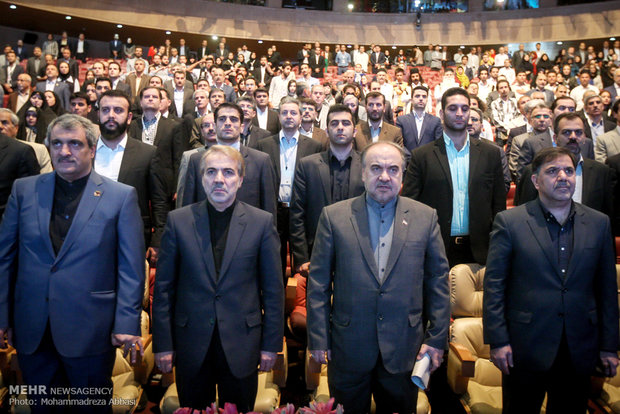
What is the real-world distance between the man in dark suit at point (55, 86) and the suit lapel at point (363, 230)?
650 centimetres

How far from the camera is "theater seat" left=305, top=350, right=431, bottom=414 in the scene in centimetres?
220

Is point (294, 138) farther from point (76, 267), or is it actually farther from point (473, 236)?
point (76, 267)

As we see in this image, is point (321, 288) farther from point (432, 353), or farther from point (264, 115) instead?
point (264, 115)

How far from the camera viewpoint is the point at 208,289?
1979 mm

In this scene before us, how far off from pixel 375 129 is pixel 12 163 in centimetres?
284

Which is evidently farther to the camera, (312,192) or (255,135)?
(255,135)

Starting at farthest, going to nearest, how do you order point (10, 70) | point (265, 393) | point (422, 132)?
point (10, 70) → point (422, 132) → point (265, 393)

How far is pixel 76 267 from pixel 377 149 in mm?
1330

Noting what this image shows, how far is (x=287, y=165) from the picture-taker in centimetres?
367

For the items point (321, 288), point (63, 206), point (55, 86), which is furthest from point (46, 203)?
point (55, 86)

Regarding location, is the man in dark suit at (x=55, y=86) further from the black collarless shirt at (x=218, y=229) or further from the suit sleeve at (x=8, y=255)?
the black collarless shirt at (x=218, y=229)

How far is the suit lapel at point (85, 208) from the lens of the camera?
1903 millimetres

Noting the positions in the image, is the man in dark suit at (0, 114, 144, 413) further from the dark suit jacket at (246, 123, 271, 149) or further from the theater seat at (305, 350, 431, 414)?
the dark suit jacket at (246, 123, 271, 149)

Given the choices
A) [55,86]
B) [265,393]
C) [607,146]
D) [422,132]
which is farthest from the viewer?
[55,86]
